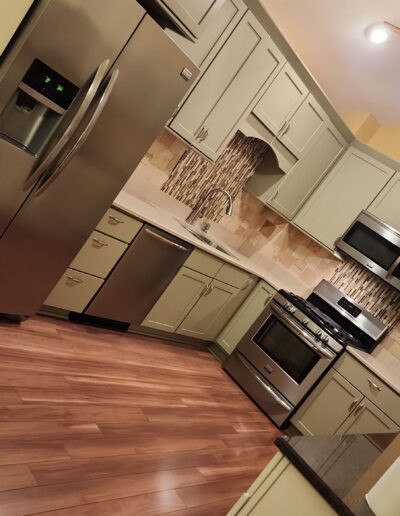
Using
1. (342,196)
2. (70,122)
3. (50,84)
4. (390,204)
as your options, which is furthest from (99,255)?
(390,204)

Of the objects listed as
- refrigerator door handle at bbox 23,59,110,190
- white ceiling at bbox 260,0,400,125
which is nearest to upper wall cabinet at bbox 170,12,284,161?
white ceiling at bbox 260,0,400,125

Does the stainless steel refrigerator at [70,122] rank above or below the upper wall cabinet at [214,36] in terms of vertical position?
below

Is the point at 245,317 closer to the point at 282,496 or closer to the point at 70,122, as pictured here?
the point at 70,122

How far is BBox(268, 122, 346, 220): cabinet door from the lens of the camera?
3.98 metres

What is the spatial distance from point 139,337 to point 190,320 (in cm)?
49

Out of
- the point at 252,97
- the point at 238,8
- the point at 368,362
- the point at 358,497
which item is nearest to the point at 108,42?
the point at 238,8

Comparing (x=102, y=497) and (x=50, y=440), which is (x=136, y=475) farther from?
(x=50, y=440)

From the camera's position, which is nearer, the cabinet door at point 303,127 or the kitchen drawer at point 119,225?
the kitchen drawer at point 119,225

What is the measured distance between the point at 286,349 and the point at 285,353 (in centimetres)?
3

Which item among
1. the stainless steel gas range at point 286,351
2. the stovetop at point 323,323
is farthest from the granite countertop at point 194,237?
the stainless steel gas range at point 286,351

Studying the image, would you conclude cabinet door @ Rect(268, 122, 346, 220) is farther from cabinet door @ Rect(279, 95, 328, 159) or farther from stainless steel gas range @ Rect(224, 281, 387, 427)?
stainless steel gas range @ Rect(224, 281, 387, 427)

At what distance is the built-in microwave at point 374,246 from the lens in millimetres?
3680

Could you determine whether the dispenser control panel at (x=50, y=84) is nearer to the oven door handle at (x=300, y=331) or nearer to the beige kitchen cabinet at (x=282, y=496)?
the beige kitchen cabinet at (x=282, y=496)

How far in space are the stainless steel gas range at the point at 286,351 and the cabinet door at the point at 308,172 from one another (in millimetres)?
953
